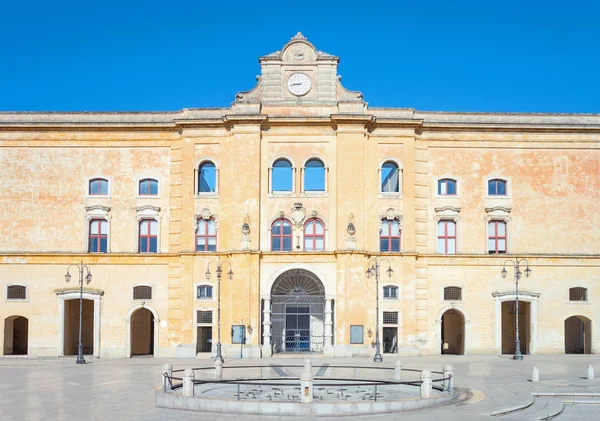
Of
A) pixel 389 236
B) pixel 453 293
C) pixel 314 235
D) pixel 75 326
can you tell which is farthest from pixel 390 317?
pixel 75 326

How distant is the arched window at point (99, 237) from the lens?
158 feet

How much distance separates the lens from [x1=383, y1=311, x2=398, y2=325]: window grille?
153 ft

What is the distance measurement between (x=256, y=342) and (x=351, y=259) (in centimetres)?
692

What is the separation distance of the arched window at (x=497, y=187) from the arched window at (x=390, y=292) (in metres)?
8.05

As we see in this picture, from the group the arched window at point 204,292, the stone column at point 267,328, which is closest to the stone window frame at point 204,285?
the arched window at point 204,292

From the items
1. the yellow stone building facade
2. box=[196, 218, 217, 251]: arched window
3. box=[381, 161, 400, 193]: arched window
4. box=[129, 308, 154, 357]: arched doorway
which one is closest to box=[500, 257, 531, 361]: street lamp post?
the yellow stone building facade

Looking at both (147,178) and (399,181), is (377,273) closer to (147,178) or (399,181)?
(399,181)

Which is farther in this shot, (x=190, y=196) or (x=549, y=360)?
(x=190, y=196)

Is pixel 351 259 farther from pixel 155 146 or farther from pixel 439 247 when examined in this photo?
pixel 155 146

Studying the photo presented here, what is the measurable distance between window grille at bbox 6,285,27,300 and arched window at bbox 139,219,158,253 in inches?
276

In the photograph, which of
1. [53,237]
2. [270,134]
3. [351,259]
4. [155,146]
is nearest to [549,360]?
[351,259]

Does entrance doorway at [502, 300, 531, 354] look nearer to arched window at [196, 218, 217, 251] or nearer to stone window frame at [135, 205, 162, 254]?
arched window at [196, 218, 217, 251]

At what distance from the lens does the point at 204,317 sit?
4684 cm

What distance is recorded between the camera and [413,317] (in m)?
46.8
